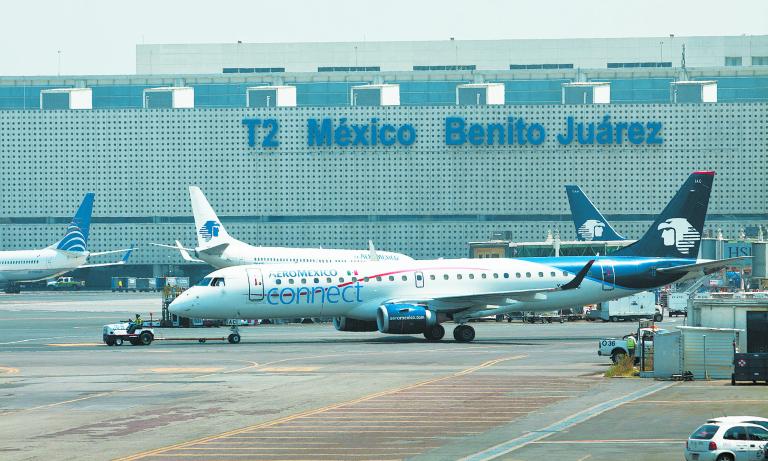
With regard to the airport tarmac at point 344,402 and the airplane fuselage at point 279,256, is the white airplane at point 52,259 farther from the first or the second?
the airport tarmac at point 344,402

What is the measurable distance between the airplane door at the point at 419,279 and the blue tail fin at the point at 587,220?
2779 inches

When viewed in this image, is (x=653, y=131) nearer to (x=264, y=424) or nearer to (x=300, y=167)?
(x=300, y=167)

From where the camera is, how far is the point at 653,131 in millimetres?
186125

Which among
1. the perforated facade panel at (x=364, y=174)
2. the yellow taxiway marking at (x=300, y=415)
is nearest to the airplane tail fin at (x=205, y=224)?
the perforated facade panel at (x=364, y=174)

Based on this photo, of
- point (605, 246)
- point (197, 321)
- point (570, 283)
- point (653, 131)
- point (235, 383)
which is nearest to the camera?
point (235, 383)

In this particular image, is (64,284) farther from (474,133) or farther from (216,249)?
(216,249)

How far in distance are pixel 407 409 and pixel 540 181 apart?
148 m

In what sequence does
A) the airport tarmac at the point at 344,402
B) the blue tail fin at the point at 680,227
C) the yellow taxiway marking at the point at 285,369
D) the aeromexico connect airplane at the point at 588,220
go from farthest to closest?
the aeromexico connect airplane at the point at 588,220
the blue tail fin at the point at 680,227
the yellow taxiway marking at the point at 285,369
the airport tarmac at the point at 344,402

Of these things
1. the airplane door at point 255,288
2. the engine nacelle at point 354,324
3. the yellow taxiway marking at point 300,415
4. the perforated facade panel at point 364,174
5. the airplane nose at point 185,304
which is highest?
the perforated facade panel at point 364,174

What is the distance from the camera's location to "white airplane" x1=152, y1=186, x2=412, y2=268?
12138 cm

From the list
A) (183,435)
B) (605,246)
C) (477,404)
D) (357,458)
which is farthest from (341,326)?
(605,246)

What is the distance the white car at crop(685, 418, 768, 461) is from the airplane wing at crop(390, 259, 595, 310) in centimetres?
3967

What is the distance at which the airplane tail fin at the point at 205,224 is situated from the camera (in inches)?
5118

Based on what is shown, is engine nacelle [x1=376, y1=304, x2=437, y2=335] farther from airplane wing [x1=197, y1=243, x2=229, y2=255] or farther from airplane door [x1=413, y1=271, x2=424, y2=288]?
airplane wing [x1=197, y1=243, x2=229, y2=255]
